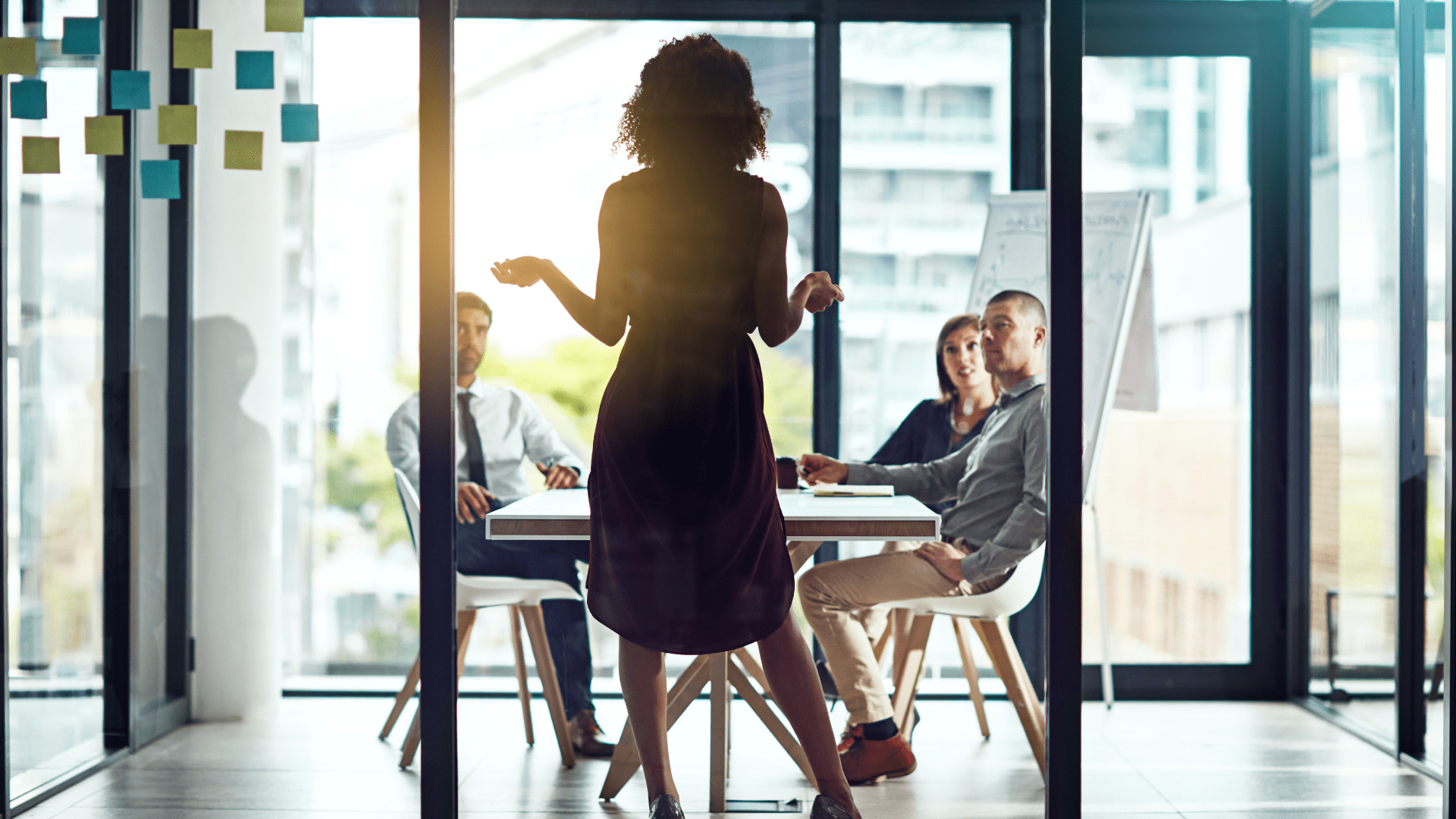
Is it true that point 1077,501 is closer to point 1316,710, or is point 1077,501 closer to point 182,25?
point 1316,710

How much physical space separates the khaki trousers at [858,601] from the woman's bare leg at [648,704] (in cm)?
68

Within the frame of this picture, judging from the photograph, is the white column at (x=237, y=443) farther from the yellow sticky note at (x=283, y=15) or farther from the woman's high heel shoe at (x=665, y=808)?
the woman's high heel shoe at (x=665, y=808)

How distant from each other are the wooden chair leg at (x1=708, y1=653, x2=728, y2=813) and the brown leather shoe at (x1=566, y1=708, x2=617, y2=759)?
1.14ft

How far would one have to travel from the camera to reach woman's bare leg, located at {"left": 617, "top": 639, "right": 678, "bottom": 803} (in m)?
2.17

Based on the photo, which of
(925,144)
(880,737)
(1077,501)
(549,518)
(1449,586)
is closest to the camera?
(1077,501)

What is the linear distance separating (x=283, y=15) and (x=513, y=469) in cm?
124

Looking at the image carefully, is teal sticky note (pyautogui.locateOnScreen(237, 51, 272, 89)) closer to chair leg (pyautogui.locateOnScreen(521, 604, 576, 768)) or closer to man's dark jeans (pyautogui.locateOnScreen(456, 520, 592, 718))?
man's dark jeans (pyautogui.locateOnScreen(456, 520, 592, 718))

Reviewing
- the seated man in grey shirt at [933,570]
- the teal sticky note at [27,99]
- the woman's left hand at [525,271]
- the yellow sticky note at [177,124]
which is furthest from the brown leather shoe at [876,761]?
the teal sticky note at [27,99]

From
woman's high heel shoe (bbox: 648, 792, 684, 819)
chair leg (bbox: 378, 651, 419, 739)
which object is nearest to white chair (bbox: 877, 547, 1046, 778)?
woman's high heel shoe (bbox: 648, 792, 684, 819)

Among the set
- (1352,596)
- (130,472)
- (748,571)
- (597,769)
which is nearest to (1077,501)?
(748,571)

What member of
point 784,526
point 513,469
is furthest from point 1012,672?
point 513,469

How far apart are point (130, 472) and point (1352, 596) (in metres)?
3.56

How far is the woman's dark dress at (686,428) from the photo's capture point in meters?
2.08

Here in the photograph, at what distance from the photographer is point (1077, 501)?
212cm
